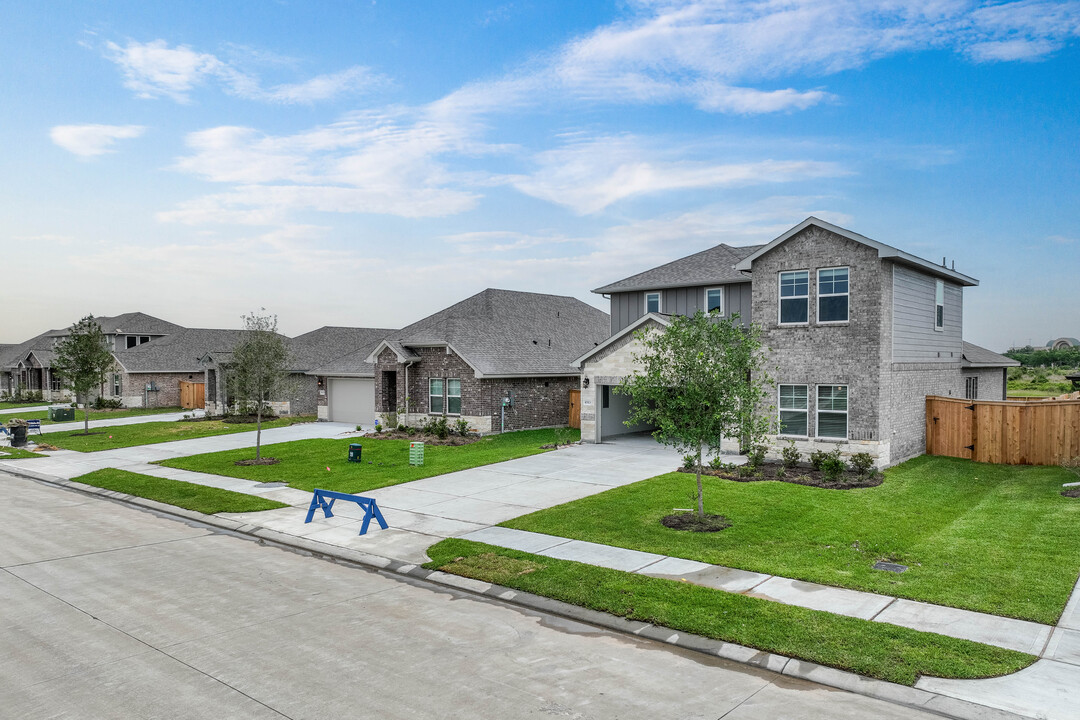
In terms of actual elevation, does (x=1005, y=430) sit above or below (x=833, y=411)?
below

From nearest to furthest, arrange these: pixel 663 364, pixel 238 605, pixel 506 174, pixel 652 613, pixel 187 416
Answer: pixel 652 613 < pixel 238 605 < pixel 663 364 < pixel 506 174 < pixel 187 416

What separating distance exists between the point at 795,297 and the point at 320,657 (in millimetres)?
16662

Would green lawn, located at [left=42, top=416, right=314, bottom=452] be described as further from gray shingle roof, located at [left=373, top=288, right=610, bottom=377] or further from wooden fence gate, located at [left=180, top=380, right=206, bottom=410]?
gray shingle roof, located at [left=373, top=288, right=610, bottom=377]

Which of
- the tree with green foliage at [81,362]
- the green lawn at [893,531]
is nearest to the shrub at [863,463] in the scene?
the green lawn at [893,531]

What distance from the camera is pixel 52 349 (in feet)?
179

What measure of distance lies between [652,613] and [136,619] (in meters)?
6.78

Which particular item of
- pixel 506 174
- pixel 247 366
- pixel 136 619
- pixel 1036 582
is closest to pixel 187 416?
pixel 247 366

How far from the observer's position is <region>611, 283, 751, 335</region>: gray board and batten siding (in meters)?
26.5

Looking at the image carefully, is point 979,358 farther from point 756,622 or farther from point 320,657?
point 320,657

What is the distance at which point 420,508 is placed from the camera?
15.4 metres

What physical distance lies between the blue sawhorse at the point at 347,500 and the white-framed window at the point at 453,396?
14.0 m

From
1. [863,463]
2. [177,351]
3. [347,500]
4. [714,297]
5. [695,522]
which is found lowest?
[695,522]

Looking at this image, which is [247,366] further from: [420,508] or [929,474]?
[929,474]

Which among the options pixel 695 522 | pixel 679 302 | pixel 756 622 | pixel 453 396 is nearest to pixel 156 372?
pixel 453 396
